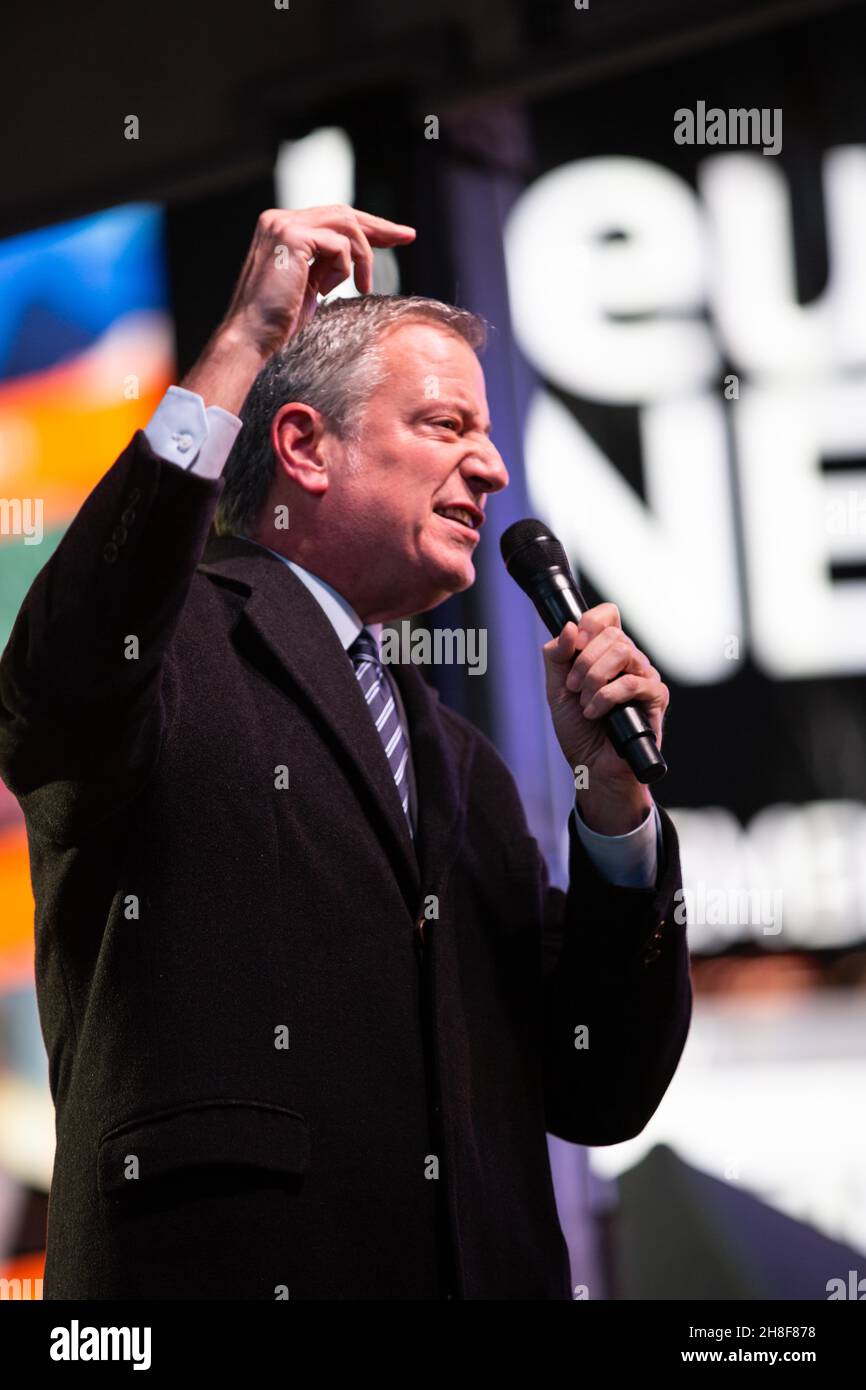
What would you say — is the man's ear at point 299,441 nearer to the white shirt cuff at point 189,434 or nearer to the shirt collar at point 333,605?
the shirt collar at point 333,605

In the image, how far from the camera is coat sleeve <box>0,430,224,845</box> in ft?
4.34

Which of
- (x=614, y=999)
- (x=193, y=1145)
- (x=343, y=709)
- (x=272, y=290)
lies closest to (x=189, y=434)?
(x=272, y=290)

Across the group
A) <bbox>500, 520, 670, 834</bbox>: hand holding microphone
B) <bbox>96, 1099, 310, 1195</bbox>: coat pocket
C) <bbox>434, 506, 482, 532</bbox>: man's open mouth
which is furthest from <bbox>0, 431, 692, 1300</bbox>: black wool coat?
<bbox>434, 506, 482, 532</bbox>: man's open mouth

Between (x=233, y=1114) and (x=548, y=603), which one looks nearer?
(x=233, y=1114)

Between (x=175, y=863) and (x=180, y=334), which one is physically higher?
(x=180, y=334)

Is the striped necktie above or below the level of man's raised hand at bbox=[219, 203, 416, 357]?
below

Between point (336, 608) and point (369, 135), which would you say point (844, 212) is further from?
point (336, 608)

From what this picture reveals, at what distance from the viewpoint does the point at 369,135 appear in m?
2.71

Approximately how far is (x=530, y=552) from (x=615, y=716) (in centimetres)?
26

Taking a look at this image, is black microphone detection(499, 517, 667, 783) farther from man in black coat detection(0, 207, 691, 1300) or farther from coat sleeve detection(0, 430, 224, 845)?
coat sleeve detection(0, 430, 224, 845)

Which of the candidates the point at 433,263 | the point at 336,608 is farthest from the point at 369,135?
the point at 336,608

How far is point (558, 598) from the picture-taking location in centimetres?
171

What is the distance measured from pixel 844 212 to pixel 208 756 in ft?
6.34

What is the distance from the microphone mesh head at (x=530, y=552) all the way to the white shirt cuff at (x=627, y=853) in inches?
11.7
